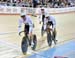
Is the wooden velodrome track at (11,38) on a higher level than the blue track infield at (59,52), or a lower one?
higher

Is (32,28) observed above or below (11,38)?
above

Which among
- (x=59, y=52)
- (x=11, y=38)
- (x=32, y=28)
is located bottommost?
(x=59, y=52)

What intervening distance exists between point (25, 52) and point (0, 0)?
2676 millimetres

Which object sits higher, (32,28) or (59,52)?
(32,28)

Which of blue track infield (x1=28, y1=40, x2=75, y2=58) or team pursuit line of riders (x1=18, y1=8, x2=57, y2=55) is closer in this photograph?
team pursuit line of riders (x1=18, y1=8, x2=57, y2=55)

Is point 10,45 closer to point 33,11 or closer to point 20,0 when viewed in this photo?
point 33,11

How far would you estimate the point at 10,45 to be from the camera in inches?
159

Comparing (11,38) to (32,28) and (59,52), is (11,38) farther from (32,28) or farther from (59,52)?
(59,52)

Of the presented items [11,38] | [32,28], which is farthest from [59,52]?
[11,38]

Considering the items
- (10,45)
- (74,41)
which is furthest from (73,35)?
(10,45)

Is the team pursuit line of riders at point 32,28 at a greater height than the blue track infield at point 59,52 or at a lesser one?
greater

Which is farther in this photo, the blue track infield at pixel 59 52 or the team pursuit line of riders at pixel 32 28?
the blue track infield at pixel 59 52

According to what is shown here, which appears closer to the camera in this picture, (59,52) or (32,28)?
(32,28)

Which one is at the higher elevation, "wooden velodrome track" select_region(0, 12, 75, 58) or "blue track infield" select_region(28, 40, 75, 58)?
"wooden velodrome track" select_region(0, 12, 75, 58)
